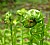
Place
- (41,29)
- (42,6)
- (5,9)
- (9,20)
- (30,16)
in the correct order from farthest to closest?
(42,6) → (5,9) → (9,20) → (41,29) → (30,16)

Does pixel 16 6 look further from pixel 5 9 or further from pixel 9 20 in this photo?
pixel 9 20

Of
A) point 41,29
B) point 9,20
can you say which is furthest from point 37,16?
point 9,20

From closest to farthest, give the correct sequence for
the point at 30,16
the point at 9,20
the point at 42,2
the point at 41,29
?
the point at 30,16, the point at 41,29, the point at 9,20, the point at 42,2

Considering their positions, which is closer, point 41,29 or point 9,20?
point 41,29

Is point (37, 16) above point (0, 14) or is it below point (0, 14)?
above

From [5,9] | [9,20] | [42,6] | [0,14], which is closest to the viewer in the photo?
[9,20]

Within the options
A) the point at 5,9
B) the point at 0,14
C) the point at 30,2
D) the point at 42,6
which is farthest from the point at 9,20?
the point at 30,2

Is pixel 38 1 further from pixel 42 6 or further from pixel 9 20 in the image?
pixel 9 20

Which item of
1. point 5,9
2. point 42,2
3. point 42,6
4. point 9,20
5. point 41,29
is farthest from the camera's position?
point 42,2

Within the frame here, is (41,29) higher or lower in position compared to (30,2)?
higher
